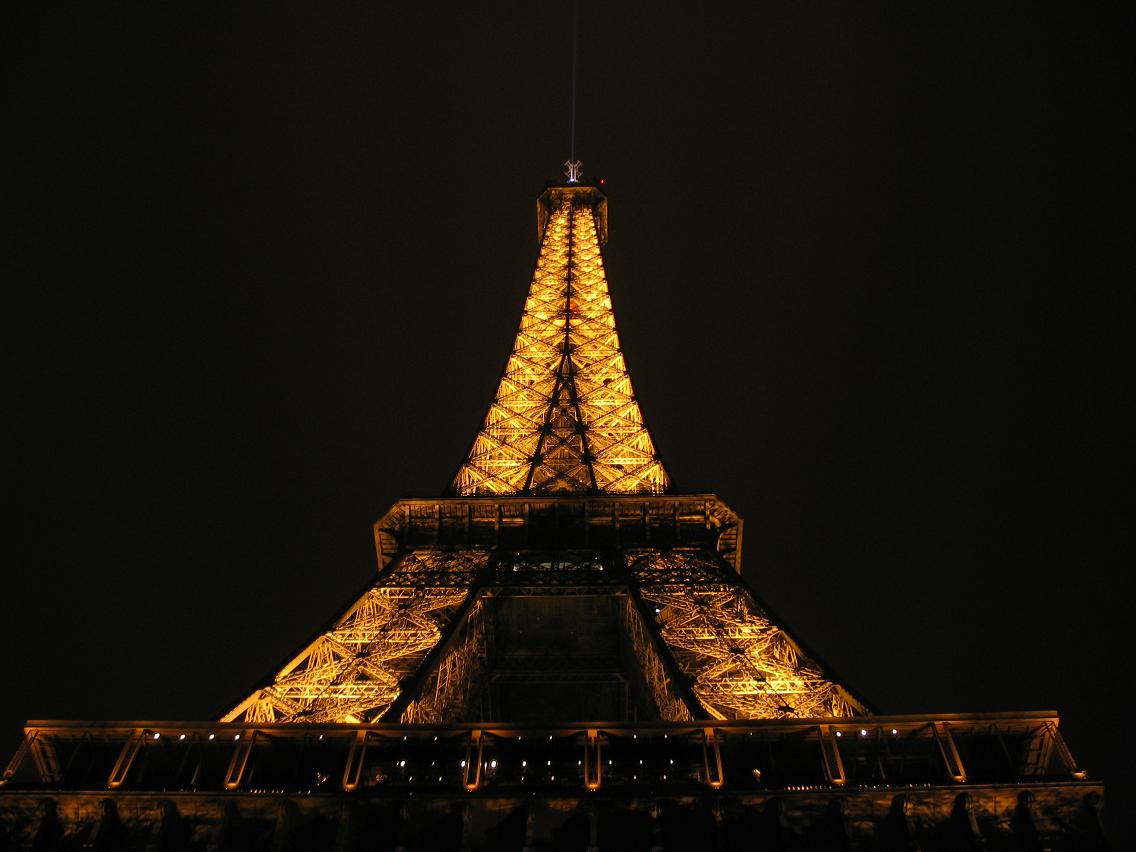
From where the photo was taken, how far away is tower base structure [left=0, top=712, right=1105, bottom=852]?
655 inches

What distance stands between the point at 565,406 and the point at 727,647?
20.7 metres

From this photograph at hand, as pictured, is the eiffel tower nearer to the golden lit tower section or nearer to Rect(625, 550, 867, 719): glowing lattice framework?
Rect(625, 550, 867, 719): glowing lattice framework

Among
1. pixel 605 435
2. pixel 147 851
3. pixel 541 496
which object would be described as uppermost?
pixel 605 435

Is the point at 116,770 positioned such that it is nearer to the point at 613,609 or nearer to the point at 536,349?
the point at 613,609

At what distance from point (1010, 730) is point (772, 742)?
457 cm

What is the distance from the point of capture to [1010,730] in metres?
18.6

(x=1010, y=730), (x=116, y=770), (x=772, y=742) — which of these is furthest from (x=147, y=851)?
(x=1010, y=730)

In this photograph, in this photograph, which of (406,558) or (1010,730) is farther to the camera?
(406,558)

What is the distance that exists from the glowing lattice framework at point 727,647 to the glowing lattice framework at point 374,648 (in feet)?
19.5

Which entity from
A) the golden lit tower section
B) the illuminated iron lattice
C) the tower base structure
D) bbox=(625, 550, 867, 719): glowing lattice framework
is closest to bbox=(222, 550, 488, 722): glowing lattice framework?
the illuminated iron lattice

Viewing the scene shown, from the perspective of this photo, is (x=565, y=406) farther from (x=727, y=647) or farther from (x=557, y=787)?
(x=557, y=787)

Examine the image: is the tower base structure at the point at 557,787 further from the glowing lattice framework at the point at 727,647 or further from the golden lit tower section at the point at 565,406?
the golden lit tower section at the point at 565,406

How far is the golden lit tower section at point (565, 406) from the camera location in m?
38.1

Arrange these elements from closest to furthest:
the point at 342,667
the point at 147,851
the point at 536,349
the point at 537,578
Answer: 1. the point at 147,851
2. the point at 342,667
3. the point at 537,578
4. the point at 536,349
